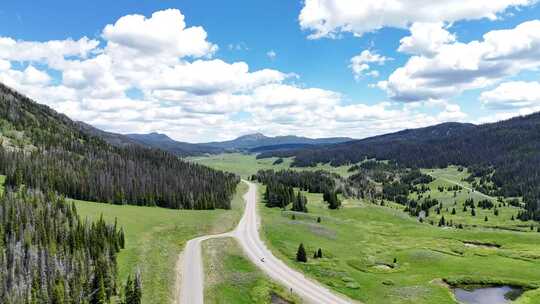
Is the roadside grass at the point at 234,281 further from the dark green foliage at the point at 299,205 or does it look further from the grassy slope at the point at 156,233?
the dark green foliage at the point at 299,205

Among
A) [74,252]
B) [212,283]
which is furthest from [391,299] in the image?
[74,252]

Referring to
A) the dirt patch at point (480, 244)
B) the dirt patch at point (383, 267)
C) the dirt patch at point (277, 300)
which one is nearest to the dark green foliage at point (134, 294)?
the dirt patch at point (277, 300)

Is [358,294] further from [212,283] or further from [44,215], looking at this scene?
[44,215]

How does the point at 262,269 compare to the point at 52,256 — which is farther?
the point at 262,269

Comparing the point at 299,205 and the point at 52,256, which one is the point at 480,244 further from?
the point at 52,256

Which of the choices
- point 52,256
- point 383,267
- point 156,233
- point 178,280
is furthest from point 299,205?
point 52,256

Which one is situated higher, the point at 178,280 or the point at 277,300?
the point at 178,280
